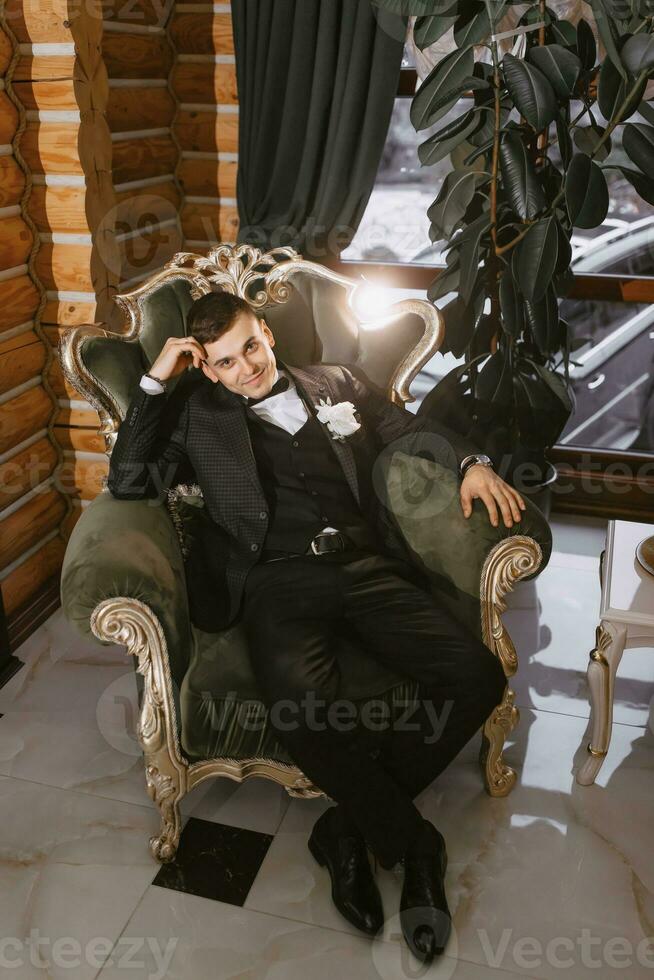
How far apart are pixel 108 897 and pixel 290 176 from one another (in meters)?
2.20

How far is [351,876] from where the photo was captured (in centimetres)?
174

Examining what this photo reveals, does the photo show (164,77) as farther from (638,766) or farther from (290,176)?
(638,766)

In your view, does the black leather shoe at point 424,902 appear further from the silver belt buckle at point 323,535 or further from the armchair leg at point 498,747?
the silver belt buckle at point 323,535

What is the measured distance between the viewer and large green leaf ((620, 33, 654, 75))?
1.99 m

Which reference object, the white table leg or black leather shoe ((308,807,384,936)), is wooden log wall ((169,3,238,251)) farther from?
black leather shoe ((308,807,384,936))

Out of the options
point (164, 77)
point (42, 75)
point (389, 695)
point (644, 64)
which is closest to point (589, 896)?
point (389, 695)

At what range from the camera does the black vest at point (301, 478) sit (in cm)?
200

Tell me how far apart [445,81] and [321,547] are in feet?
4.25

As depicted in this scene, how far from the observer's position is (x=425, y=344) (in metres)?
2.25

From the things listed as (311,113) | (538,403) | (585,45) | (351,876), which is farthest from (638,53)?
(351,876)

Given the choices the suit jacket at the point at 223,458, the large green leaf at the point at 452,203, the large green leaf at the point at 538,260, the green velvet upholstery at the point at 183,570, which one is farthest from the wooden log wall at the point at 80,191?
the large green leaf at the point at 538,260

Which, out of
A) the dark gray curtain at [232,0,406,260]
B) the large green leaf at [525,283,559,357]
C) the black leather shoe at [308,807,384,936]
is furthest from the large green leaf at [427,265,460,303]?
the black leather shoe at [308,807,384,936]

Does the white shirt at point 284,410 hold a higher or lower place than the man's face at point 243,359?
lower

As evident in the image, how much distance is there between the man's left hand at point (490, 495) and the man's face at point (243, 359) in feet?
1.71
